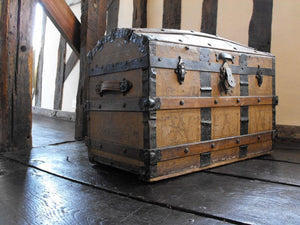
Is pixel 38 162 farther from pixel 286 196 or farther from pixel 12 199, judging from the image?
pixel 286 196

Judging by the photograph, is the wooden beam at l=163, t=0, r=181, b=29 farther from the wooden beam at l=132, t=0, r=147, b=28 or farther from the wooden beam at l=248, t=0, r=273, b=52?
the wooden beam at l=248, t=0, r=273, b=52

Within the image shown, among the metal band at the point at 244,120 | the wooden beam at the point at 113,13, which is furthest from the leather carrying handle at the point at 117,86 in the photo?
the wooden beam at the point at 113,13

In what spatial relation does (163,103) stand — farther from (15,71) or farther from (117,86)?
(15,71)

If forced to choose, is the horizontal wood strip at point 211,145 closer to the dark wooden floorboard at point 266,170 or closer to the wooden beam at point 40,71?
the dark wooden floorboard at point 266,170

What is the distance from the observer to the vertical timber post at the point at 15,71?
1.80m

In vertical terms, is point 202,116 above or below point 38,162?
above

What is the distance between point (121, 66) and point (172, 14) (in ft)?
6.23

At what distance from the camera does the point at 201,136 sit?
142 centimetres

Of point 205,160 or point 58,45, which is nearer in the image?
point 205,160

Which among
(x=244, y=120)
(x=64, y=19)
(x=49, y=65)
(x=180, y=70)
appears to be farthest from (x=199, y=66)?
(x=49, y=65)

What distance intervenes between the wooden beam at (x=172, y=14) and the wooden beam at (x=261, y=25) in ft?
2.75

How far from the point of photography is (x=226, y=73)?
1500 mm

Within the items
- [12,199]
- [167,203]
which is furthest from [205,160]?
[12,199]

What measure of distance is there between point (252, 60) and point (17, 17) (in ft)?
5.46
